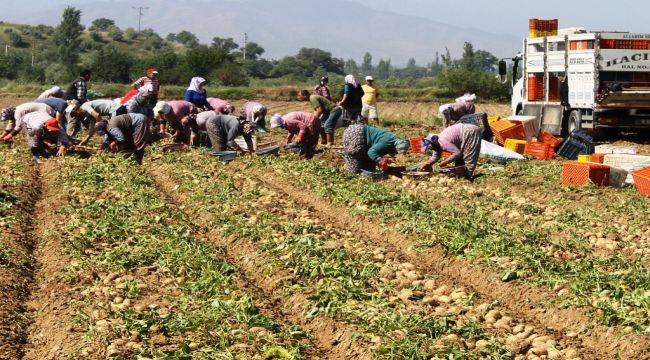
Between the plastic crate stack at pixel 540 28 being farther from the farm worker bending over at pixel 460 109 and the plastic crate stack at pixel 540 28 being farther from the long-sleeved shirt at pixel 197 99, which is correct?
the long-sleeved shirt at pixel 197 99

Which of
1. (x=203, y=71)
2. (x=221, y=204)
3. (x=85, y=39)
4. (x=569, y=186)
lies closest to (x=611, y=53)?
(x=569, y=186)

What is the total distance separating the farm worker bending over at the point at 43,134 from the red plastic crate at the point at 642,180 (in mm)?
9978

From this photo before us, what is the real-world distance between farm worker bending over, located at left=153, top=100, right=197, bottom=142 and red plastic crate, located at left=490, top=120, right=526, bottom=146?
19.7 ft

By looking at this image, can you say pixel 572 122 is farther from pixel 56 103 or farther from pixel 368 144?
pixel 56 103

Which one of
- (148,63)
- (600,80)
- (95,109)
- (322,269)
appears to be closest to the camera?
(322,269)

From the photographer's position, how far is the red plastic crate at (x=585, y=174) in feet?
45.5

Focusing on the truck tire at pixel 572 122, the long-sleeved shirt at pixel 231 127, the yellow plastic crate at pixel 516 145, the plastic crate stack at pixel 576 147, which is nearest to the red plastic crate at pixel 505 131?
the yellow plastic crate at pixel 516 145

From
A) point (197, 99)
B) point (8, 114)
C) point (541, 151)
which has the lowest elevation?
point (541, 151)

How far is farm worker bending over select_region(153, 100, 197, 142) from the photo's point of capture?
1745 cm

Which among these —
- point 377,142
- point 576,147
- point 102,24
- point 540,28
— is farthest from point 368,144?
point 102,24

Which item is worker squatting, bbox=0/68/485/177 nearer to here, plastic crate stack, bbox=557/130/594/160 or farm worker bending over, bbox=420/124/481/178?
farm worker bending over, bbox=420/124/481/178

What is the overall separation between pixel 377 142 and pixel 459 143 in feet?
4.16

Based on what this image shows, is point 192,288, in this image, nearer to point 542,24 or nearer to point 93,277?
point 93,277

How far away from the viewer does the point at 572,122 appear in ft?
70.8
